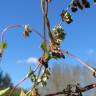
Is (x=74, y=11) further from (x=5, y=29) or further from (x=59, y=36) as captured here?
(x=5, y=29)

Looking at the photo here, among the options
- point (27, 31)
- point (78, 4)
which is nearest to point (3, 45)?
point (27, 31)

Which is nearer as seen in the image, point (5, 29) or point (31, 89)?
point (31, 89)

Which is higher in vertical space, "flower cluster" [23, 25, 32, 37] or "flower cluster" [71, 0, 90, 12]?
"flower cluster" [71, 0, 90, 12]

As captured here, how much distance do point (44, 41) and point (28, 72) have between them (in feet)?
0.31

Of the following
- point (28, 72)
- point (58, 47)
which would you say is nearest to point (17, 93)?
point (28, 72)

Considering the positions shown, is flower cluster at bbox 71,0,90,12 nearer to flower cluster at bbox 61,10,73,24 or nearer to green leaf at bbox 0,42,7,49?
flower cluster at bbox 61,10,73,24

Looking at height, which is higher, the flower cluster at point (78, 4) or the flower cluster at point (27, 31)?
the flower cluster at point (78, 4)

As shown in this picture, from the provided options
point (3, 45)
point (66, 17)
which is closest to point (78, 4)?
point (66, 17)

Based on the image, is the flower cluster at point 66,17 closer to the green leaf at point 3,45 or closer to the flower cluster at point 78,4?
the flower cluster at point 78,4

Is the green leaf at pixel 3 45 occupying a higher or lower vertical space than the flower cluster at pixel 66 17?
lower

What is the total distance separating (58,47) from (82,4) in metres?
0.12

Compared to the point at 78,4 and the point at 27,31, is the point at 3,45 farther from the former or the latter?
the point at 78,4

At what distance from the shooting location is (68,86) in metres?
0.92

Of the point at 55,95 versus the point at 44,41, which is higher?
the point at 44,41
